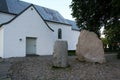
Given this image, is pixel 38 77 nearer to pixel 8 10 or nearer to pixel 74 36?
pixel 8 10

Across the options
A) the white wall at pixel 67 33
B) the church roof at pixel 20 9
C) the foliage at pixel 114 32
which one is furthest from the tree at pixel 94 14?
the white wall at pixel 67 33

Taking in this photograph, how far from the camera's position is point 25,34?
24516mm

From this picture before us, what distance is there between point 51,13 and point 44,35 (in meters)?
10.7

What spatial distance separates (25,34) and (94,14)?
32.1 ft

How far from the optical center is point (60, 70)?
10.8 m

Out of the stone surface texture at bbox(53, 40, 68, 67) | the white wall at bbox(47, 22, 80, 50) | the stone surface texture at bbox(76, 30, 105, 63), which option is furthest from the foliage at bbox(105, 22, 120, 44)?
the white wall at bbox(47, 22, 80, 50)

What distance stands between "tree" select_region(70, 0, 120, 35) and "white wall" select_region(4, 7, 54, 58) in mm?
7236

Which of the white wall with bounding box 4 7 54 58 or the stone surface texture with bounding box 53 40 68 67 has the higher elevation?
the white wall with bounding box 4 7 54 58

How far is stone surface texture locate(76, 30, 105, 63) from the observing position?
13.4m

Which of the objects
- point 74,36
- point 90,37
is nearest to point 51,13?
point 74,36

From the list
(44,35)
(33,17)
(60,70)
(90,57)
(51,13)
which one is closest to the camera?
(60,70)

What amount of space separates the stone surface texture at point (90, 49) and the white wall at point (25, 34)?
37.3 feet

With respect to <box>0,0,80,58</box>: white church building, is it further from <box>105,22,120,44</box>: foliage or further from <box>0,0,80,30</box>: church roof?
<box>105,22,120,44</box>: foliage

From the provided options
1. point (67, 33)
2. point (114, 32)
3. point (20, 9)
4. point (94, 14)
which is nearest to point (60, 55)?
point (114, 32)
